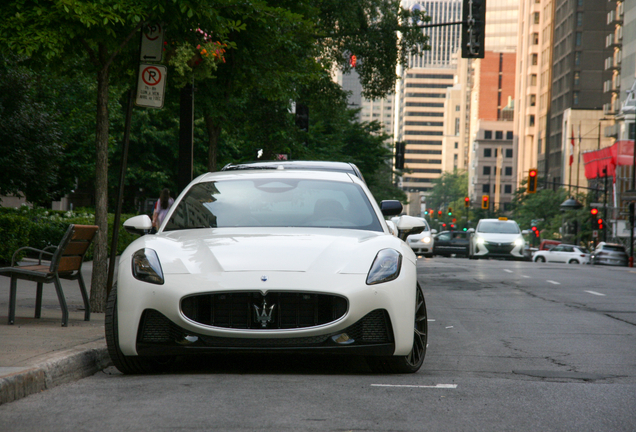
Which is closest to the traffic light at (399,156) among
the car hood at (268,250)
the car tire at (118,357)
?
the car hood at (268,250)

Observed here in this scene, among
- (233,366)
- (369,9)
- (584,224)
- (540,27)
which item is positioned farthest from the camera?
(540,27)

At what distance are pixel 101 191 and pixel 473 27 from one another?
12.0 metres

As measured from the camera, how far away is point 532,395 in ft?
18.0

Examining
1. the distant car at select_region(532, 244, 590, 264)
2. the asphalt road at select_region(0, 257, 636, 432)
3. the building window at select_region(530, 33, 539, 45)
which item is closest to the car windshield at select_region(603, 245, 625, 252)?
the distant car at select_region(532, 244, 590, 264)

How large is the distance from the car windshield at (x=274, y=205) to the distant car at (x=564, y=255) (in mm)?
48131

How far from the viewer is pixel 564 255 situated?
53.3 m

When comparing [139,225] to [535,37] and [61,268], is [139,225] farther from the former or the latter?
[535,37]

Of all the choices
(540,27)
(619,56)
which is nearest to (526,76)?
(540,27)

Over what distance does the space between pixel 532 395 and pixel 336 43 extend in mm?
23044

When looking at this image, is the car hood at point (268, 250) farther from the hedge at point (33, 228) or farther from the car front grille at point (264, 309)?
the hedge at point (33, 228)

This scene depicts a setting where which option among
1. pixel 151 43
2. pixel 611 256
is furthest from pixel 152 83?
pixel 611 256

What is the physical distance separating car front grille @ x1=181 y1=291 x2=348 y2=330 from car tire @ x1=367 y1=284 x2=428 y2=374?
0.67 m

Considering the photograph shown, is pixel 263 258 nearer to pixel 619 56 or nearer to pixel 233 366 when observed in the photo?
pixel 233 366

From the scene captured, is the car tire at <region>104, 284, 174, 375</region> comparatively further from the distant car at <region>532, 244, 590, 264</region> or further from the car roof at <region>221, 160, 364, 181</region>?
the distant car at <region>532, 244, 590, 264</region>
